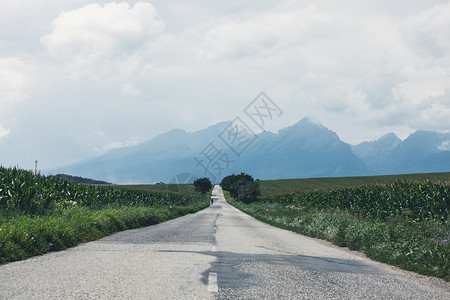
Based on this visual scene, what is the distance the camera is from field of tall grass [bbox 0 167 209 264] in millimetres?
8453

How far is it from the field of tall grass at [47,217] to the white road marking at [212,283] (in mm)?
4353

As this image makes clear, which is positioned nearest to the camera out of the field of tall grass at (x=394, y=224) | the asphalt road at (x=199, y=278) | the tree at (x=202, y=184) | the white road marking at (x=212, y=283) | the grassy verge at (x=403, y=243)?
the asphalt road at (x=199, y=278)

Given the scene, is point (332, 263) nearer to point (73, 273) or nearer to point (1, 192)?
point (73, 273)

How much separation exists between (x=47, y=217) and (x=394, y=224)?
513 inches

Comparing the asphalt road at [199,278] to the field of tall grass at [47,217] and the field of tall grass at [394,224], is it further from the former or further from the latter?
the field of tall grass at [394,224]

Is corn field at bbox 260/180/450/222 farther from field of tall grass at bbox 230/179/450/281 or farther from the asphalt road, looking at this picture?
the asphalt road

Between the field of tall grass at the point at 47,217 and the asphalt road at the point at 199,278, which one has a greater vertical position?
the field of tall grass at the point at 47,217

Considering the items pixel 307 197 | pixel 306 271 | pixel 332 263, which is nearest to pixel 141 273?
pixel 306 271

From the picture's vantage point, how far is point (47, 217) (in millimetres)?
12961

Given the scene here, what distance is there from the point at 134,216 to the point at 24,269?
1323cm

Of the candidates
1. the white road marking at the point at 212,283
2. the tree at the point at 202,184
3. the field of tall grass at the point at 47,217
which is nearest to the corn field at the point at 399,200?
the white road marking at the point at 212,283

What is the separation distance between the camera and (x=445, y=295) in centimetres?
619

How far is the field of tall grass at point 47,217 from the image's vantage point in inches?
333

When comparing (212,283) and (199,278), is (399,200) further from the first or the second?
(212,283)
